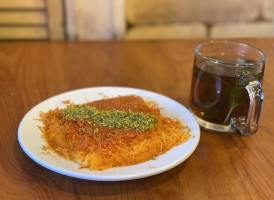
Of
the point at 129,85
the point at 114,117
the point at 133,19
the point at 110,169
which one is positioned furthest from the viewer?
the point at 133,19

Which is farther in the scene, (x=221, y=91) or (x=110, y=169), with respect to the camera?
(x=221, y=91)

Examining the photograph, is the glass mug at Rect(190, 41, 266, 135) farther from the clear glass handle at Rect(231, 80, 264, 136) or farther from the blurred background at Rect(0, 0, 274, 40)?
the blurred background at Rect(0, 0, 274, 40)

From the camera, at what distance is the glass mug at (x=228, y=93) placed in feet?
2.86

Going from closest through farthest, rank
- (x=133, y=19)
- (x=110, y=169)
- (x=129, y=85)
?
1. (x=110, y=169)
2. (x=129, y=85)
3. (x=133, y=19)

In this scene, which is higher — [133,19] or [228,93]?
[228,93]

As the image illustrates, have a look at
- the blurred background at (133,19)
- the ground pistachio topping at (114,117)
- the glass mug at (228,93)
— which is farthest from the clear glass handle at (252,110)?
the blurred background at (133,19)

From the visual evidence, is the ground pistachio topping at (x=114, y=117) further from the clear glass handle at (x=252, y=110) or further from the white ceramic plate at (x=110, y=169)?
the clear glass handle at (x=252, y=110)

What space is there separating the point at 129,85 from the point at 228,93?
41 cm

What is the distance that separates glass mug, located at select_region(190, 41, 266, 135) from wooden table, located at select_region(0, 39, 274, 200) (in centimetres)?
5

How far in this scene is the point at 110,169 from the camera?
728 millimetres

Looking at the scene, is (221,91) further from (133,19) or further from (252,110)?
(133,19)

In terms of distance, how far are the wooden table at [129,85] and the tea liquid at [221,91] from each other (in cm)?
7

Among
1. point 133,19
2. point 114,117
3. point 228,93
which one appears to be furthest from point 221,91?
point 133,19

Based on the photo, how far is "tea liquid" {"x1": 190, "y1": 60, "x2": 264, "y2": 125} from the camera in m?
0.89
